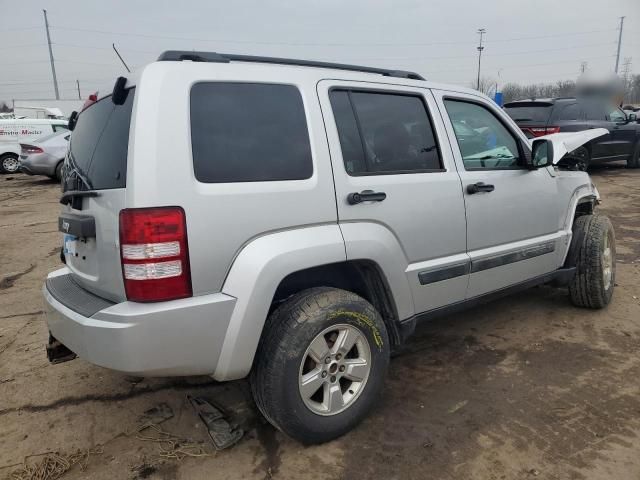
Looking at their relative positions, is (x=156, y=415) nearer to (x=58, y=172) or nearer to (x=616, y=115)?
(x=616, y=115)

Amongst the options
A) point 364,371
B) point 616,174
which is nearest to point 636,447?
point 364,371

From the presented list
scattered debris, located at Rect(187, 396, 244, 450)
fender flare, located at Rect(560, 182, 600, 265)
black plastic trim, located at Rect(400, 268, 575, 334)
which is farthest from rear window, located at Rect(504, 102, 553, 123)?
scattered debris, located at Rect(187, 396, 244, 450)

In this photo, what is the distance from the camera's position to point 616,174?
41.0 feet

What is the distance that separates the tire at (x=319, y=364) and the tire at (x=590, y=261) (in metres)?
2.31

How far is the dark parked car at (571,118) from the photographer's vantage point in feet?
32.8

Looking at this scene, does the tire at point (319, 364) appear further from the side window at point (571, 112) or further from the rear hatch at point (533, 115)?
the side window at point (571, 112)

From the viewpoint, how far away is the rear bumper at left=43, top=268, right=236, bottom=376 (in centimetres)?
201

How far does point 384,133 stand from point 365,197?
1.65 feet

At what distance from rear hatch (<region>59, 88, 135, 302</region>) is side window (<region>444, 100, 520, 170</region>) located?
201 cm

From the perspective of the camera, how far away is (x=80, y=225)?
7.59ft

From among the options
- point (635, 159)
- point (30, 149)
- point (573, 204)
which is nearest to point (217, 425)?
point (573, 204)

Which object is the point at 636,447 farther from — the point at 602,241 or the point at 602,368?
the point at 602,241

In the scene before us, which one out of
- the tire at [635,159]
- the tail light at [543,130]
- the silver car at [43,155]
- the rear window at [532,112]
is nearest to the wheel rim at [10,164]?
the silver car at [43,155]

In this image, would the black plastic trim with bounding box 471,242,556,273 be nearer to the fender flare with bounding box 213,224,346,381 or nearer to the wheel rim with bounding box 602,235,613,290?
the wheel rim with bounding box 602,235,613,290
